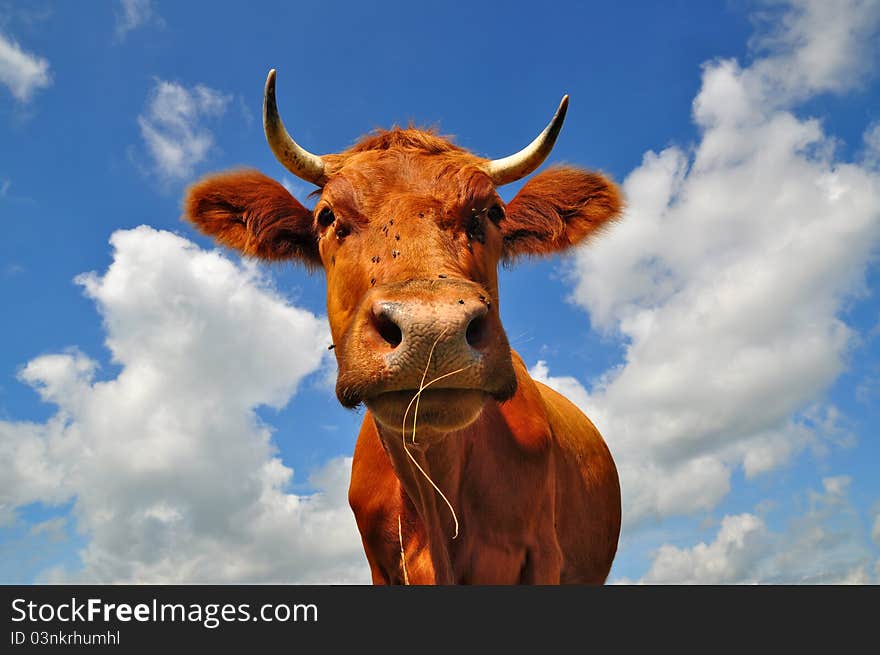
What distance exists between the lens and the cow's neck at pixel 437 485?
4.89 meters

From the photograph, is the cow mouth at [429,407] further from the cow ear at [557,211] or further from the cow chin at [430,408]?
the cow ear at [557,211]

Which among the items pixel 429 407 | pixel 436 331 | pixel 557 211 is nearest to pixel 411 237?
pixel 436 331

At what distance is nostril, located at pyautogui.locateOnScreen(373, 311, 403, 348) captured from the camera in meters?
3.81

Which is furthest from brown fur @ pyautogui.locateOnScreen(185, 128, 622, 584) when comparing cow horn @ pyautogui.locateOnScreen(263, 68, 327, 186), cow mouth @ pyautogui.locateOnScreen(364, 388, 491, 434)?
cow horn @ pyautogui.locateOnScreen(263, 68, 327, 186)

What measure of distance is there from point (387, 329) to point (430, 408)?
50 centimetres

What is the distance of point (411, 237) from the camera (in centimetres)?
439

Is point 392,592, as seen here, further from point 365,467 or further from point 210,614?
point 365,467

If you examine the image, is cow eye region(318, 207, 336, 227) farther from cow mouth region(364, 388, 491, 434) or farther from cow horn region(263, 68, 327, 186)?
cow mouth region(364, 388, 491, 434)

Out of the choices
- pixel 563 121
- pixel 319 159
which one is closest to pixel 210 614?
pixel 319 159

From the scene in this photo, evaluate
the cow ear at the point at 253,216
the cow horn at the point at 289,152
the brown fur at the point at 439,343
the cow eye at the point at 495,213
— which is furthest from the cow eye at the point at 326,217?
the cow eye at the point at 495,213

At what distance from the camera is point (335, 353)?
4844 mm

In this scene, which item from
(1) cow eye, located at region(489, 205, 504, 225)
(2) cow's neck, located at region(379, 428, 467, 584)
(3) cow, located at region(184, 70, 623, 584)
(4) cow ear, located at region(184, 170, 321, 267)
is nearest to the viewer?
(3) cow, located at region(184, 70, 623, 584)

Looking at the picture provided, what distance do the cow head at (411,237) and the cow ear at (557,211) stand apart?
11 millimetres

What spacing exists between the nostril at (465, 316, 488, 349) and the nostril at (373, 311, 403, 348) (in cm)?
38
